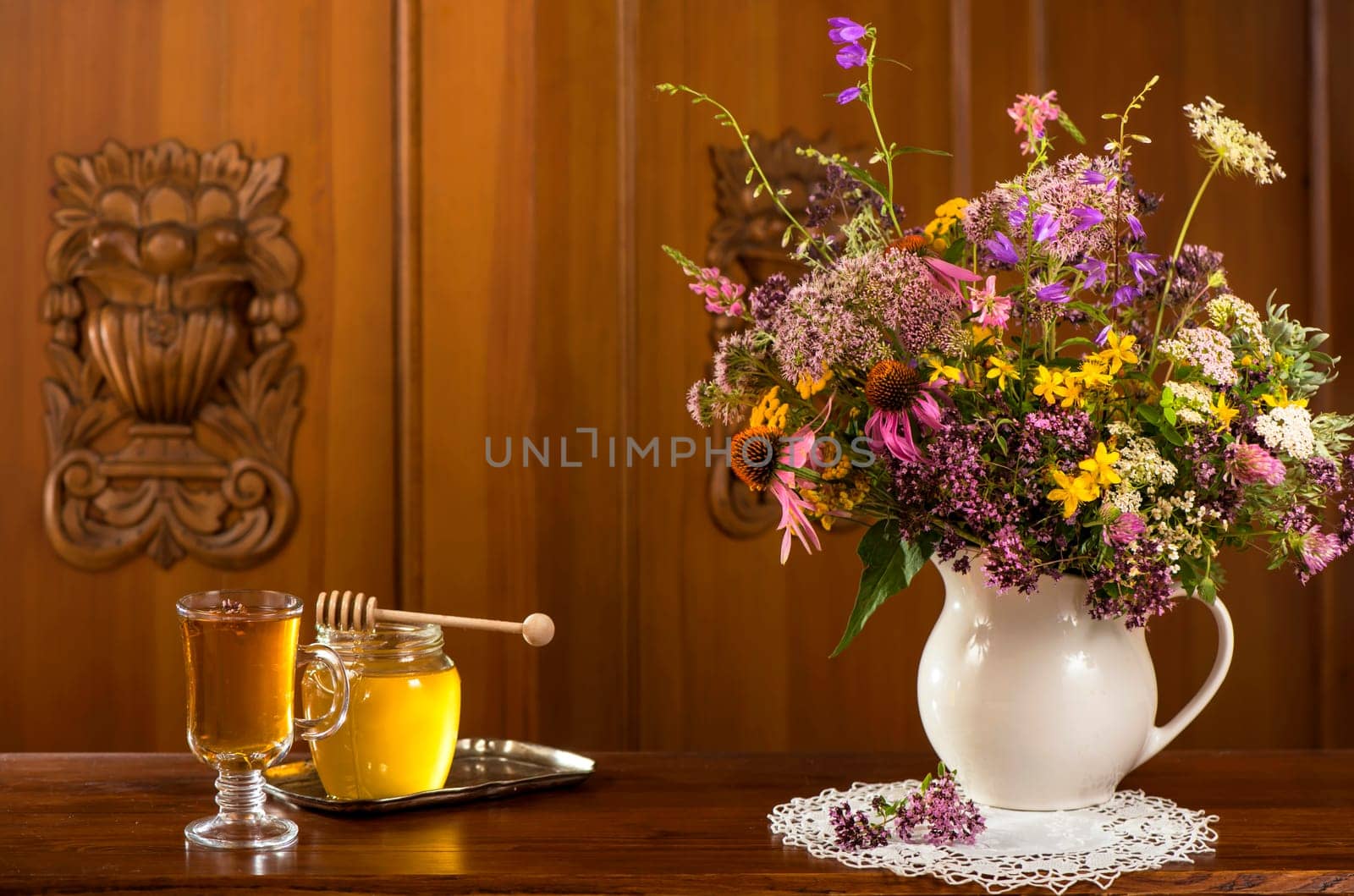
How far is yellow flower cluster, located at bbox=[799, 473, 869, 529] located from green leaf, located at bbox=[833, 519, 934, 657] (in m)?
0.03

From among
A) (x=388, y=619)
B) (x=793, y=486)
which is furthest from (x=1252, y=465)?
(x=388, y=619)

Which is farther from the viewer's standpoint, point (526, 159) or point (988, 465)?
point (526, 159)

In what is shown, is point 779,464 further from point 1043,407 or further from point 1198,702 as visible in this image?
point 1198,702

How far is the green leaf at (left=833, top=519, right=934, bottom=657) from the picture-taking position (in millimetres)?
1037

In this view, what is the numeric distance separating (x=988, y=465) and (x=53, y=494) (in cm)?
185

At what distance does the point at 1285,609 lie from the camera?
2486 millimetres

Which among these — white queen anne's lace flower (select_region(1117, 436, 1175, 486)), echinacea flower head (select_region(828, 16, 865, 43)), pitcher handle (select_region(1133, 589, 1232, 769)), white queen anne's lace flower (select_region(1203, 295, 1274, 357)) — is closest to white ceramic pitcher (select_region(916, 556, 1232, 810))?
pitcher handle (select_region(1133, 589, 1232, 769))

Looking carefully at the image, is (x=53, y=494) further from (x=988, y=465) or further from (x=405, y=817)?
(x=988, y=465)

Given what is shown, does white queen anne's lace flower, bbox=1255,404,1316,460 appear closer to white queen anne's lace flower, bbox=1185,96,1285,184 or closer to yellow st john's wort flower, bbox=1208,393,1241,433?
yellow st john's wort flower, bbox=1208,393,1241,433

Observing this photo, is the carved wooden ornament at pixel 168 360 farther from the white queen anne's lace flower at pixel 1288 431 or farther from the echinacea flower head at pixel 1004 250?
the white queen anne's lace flower at pixel 1288 431

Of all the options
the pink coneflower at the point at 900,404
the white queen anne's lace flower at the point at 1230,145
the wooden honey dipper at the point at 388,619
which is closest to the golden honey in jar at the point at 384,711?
the wooden honey dipper at the point at 388,619

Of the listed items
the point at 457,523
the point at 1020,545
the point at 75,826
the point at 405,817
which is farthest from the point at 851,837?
the point at 457,523

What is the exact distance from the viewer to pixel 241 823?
1.01 meters

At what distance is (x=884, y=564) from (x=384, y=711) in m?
0.43
